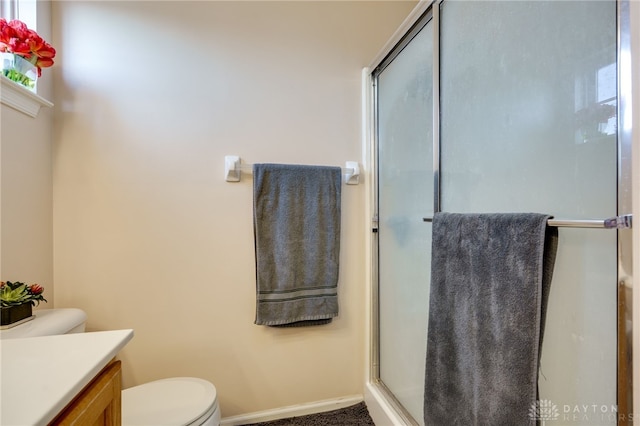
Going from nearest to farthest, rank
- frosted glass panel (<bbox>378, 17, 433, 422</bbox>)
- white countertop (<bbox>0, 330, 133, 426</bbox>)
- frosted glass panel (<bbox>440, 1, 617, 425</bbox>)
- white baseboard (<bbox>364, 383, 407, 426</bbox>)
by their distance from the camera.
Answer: white countertop (<bbox>0, 330, 133, 426</bbox>), frosted glass panel (<bbox>440, 1, 617, 425</bbox>), frosted glass panel (<bbox>378, 17, 433, 422</bbox>), white baseboard (<bbox>364, 383, 407, 426</bbox>)

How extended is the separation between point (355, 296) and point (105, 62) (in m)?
1.67

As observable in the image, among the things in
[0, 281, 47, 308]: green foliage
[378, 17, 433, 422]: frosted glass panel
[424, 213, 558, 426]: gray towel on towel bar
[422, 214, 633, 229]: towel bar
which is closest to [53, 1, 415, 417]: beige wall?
[378, 17, 433, 422]: frosted glass panel

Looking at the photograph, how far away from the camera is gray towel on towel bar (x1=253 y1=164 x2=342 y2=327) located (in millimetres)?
1426

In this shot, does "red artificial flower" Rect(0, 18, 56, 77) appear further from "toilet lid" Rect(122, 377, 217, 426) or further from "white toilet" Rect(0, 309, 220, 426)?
"toilet lid" Rect(122, 377, 217, 426)

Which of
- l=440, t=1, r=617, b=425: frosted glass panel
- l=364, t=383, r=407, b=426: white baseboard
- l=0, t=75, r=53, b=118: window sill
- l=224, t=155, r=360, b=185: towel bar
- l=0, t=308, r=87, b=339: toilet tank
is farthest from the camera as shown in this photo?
l=224, t=155, r=360, b=185: towel bar

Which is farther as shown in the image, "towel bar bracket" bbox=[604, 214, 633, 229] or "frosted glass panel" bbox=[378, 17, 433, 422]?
"frosted glass panel" bbox=[378, 17, 433, 422]

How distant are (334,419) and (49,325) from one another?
51.9 inches

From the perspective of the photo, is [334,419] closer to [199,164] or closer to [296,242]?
[296,242]

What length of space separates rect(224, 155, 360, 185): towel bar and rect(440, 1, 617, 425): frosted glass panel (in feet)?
2.14

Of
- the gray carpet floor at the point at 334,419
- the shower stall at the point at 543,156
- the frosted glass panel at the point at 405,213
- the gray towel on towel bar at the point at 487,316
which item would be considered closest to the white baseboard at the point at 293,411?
the gray carpet floor at the point at 334,419

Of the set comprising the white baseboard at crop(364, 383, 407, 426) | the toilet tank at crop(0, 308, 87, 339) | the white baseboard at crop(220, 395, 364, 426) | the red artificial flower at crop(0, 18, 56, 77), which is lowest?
the white baseboard at crop(220, 395, 364, 426)

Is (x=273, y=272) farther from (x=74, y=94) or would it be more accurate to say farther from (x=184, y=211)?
(x=74, y=94)

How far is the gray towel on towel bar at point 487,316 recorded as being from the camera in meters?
0.65

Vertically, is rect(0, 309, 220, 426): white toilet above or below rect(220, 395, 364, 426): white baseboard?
above
